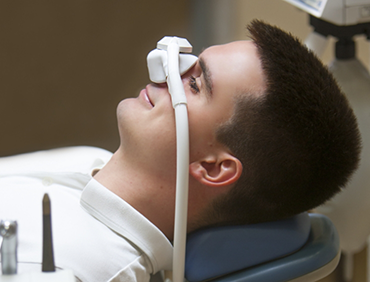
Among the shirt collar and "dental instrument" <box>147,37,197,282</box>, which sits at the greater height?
"dental instrument" <box>147,37,197,282</box>

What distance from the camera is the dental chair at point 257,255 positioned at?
98 centimetres

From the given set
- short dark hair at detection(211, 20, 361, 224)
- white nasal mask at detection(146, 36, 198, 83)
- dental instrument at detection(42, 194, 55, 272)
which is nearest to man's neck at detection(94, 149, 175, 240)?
short dark hair at detection(211, 20, 361, 224)

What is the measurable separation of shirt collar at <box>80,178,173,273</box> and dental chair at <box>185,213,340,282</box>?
0.06 meters

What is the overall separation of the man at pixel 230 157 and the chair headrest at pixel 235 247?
4 centimetres

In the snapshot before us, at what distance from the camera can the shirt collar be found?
0.99 meters

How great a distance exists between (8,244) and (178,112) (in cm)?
45

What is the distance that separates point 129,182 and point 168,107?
0.21 meters

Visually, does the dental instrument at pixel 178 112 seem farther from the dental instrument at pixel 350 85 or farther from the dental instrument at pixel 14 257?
the dental instrument at pixel 350 85

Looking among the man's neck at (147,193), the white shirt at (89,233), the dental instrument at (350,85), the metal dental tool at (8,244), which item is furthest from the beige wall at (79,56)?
the metal dental tool at (8,244)

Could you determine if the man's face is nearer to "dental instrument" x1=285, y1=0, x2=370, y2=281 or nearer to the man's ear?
the man's ear

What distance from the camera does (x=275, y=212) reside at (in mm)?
1038

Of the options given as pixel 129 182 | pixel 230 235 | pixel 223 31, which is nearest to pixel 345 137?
pixel 230 235

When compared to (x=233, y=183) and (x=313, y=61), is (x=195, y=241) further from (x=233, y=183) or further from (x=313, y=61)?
(x=313, y=61)

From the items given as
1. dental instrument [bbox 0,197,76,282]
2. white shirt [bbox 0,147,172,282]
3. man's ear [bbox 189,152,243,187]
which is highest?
dental instrument [bbox 0,197,76,282]
